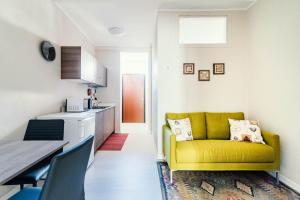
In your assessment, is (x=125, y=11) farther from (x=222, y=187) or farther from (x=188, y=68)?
(x=222, y=187)

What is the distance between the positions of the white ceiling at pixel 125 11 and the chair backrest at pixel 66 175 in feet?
9.58

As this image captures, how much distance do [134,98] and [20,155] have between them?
20.4 ft

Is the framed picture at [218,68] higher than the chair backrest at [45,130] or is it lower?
higher

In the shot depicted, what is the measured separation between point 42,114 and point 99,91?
3.26 meters

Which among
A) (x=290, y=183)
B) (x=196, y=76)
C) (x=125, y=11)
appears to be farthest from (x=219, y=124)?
(x=125, y=11)

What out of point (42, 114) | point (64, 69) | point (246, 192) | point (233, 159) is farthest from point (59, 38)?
point (246, 192)

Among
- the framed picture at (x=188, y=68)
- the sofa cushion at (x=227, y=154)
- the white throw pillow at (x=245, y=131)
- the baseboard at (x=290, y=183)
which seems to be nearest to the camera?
the baseboard at (x=290, y=183)

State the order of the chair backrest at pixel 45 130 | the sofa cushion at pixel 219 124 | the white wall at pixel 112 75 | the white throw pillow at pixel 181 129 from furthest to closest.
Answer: the white wall at pixel 112 75, the sofa cushion at pixel 219 124, the white throw pillow at pixel 181 129, the chair backrest at pixel 45 130

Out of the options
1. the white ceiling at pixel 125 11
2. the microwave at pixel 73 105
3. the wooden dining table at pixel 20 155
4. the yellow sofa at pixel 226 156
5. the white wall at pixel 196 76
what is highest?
the white ceiling at pixel 125 11

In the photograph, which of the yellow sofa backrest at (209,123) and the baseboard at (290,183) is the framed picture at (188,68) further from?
the baseboard at (290,183)

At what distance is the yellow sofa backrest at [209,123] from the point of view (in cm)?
317

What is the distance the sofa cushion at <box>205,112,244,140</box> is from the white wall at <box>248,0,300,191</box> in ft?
1.25

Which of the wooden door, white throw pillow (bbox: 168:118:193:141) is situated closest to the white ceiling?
white throw pillow (bbox: 168:118:193:141)

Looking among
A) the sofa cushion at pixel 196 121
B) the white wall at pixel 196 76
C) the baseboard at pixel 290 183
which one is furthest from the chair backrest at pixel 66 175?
the baseboard at pixel 290 183
